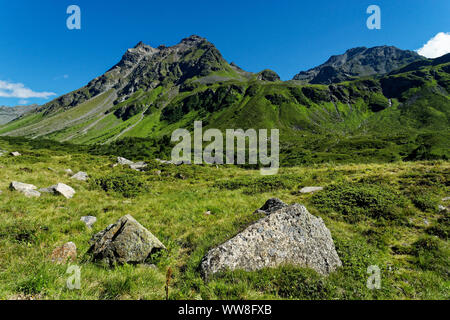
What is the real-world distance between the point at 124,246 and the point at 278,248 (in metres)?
5.31

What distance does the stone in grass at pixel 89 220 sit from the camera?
959 cm

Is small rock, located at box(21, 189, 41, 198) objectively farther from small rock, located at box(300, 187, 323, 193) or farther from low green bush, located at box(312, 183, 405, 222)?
small rock, located at box(300, 187, 323, 193)

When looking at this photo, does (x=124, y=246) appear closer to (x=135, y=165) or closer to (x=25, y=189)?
(x=25, y=189)

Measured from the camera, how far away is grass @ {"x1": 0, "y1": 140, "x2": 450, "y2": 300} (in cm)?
497

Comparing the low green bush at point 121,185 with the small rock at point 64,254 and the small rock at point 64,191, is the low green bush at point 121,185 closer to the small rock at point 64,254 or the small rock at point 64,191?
the small rock at point 64,191

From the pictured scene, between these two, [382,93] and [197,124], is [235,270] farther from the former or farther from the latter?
[382,93]

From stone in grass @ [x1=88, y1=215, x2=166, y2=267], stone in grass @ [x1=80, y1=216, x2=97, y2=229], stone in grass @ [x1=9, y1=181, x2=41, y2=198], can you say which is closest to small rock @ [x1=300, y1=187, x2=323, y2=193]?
stone in grass @ [x1=88, y1=215, x2=166, y2=267]

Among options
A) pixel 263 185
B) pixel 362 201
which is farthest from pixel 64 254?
pixel 263 185

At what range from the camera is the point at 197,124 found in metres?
192

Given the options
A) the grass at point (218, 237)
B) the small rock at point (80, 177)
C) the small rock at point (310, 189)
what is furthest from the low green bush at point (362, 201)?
the small rock at point (80, 177)

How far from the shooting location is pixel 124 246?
6.55 m

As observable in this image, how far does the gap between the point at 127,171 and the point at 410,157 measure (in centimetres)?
6511
